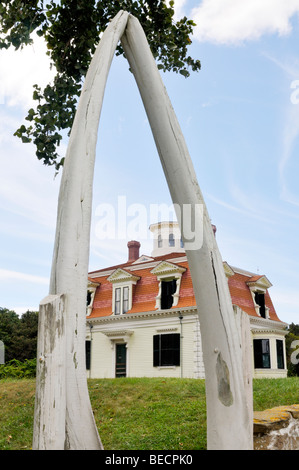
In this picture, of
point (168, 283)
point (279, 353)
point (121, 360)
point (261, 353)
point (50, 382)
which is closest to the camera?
point (50, 382)

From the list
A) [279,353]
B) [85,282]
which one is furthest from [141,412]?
[279,353]

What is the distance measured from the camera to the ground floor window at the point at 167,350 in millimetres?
18438

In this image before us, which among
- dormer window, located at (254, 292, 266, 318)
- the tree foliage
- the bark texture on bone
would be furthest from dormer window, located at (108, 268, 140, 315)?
the bark texture on bone

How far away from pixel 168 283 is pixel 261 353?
519 centimetres

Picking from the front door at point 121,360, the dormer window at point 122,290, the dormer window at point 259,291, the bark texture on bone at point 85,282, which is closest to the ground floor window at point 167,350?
the front door at point 121,360

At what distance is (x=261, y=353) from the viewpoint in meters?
19.8

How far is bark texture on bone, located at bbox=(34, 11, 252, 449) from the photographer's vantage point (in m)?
2.51

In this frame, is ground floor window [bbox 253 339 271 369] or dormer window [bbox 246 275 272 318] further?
dormer window [bbox 246 275 272 318]

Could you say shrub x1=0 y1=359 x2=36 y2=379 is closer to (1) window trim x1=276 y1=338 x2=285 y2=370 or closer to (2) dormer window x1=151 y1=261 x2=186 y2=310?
(2) dormer window x1=151 y1=261 x2=186 y2=310

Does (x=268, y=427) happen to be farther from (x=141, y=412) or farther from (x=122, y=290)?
(x=122, y=290)

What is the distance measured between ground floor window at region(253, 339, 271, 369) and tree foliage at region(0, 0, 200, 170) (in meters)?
15.3

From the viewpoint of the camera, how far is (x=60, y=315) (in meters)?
2.52

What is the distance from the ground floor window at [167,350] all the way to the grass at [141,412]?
7.60 metres

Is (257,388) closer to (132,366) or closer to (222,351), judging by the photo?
(222,351)
